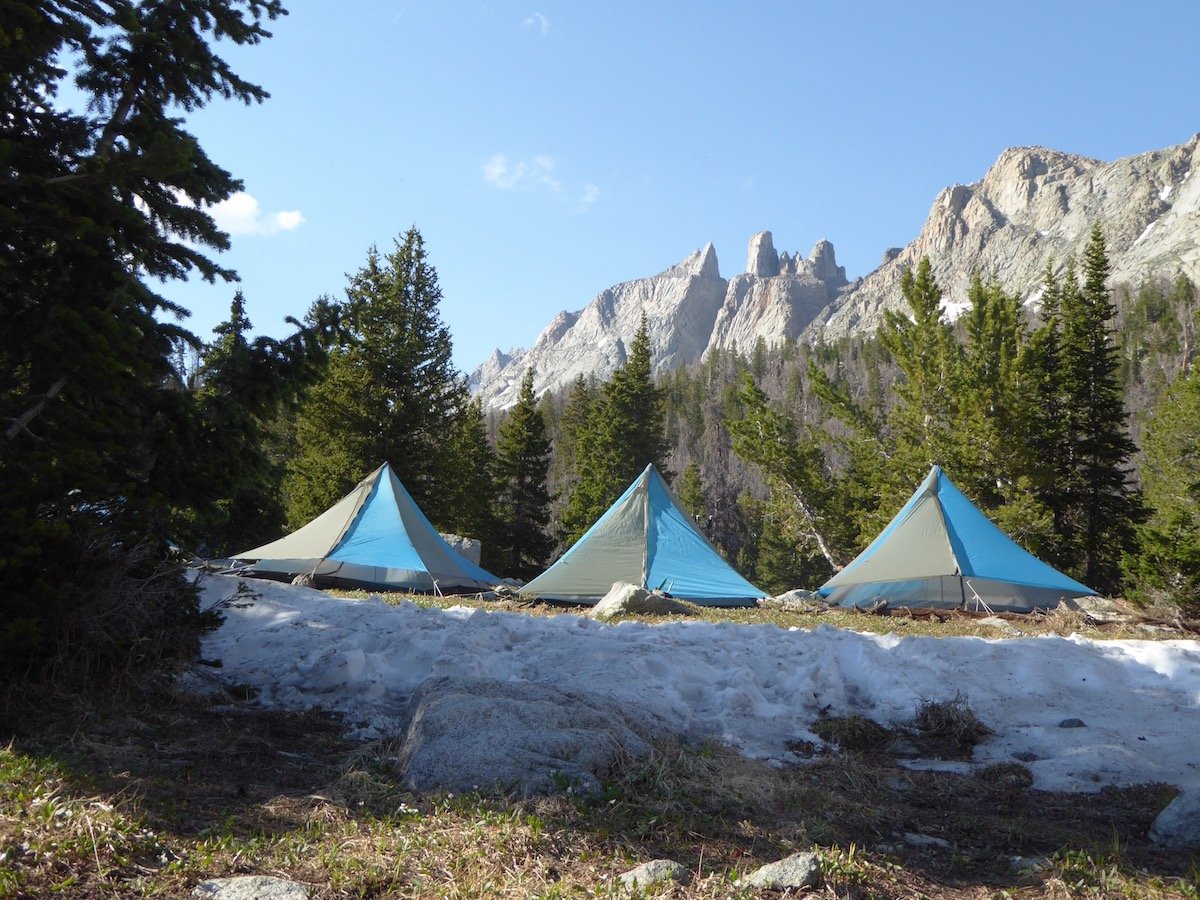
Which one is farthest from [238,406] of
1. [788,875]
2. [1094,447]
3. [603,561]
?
[1094,447]

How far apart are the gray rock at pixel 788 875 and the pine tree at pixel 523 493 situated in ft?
105

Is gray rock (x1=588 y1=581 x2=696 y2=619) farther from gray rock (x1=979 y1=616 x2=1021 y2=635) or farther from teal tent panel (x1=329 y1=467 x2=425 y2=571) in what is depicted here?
teal tent panel (x1=329 y1=467 x2=425 y2=571)

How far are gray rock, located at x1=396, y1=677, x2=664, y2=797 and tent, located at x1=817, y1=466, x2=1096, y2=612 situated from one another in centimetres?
986

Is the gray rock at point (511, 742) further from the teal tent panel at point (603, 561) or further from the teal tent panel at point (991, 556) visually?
the teal tent panel at point (991, 556)

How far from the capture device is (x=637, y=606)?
9930mm

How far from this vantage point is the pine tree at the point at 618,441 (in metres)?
35.1

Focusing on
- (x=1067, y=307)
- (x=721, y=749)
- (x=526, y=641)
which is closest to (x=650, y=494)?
(x=526, y=641)

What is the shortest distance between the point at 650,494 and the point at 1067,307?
16.8m

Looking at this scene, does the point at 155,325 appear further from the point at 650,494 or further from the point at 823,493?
the point at 823,493

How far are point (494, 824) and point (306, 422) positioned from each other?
2401cm

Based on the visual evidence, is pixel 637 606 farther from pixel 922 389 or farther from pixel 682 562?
pixel 922 389

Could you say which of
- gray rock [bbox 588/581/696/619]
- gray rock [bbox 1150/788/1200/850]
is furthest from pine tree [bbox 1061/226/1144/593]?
gray rock [bbox 1150/788/1200/850]

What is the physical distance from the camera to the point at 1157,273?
432ft

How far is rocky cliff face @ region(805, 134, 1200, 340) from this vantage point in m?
146
